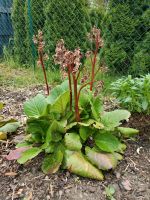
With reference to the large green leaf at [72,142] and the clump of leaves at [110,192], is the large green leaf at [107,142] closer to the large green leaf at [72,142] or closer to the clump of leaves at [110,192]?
the large green leaf at [72,142]

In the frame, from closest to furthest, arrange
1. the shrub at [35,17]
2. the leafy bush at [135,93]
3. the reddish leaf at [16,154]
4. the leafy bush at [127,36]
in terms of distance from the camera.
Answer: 1. the reddish leaf at [16,154]
2. the leafy bush at [135,93]
3. the leafy bush at [127,36]
4. the shrub at [35,17]

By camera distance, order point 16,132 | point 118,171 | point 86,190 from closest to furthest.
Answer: point 86,190 < point 118,171 < point 16,132

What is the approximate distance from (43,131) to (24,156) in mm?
282

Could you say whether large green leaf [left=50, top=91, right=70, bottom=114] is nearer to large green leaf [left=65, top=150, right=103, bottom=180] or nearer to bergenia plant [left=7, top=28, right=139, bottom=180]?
bergenia plant [left=7, top=28, right=139, bottom=180]

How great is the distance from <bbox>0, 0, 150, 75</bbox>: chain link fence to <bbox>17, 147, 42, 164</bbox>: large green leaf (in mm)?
3322

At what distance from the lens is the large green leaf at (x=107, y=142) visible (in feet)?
8.61

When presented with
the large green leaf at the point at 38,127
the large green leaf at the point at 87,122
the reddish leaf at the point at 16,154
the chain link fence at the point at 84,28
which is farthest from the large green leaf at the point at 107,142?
the chain link fence at the point at 84,28

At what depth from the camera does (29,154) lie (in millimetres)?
2580

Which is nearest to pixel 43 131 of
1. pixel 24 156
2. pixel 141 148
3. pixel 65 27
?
pixel 24 156

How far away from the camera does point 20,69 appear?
7582 millimetres

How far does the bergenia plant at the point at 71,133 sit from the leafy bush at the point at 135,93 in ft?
1.22

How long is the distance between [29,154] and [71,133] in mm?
333

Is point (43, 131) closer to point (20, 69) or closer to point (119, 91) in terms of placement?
point (119, 91)

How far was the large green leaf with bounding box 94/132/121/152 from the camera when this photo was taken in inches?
103
